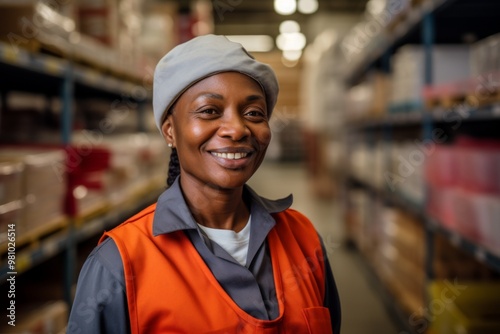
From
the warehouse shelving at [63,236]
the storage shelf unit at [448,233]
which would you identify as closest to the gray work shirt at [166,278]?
the warehouse shelving at [63,236]

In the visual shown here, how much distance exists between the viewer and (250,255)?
1.32 m

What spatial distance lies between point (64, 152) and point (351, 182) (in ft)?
15.7

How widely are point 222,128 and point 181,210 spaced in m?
0.23

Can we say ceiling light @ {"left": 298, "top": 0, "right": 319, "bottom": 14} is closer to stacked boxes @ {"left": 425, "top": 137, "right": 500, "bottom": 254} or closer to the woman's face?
stacked boxes @ {"left": 425, "top": 137, "right": 500, "bottom": 254}

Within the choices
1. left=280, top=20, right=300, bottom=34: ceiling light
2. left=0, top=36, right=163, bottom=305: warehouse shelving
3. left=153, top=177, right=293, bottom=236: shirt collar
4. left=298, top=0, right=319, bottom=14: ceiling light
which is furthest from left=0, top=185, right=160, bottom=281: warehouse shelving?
left=280, top=20, right=300, bottom=34: ceiling light

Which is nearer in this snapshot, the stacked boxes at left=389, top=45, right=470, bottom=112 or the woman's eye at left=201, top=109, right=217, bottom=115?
the woman's eye at left=201, top=109, right=217, bottom=115

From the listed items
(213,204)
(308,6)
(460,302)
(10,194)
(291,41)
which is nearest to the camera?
(213,204)

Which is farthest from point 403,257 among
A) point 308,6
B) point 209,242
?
point 308,6

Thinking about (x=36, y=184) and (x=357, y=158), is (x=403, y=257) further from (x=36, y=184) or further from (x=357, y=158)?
(x=36, y=184)

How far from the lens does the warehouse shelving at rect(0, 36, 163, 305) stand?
2.34 m

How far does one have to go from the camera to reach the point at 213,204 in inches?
54.1

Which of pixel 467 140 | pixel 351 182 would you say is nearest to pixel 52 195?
pixel 467 140

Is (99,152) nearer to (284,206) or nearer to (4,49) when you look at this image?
(4,49)

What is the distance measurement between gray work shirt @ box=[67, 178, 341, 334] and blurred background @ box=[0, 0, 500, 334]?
3.63 ft
